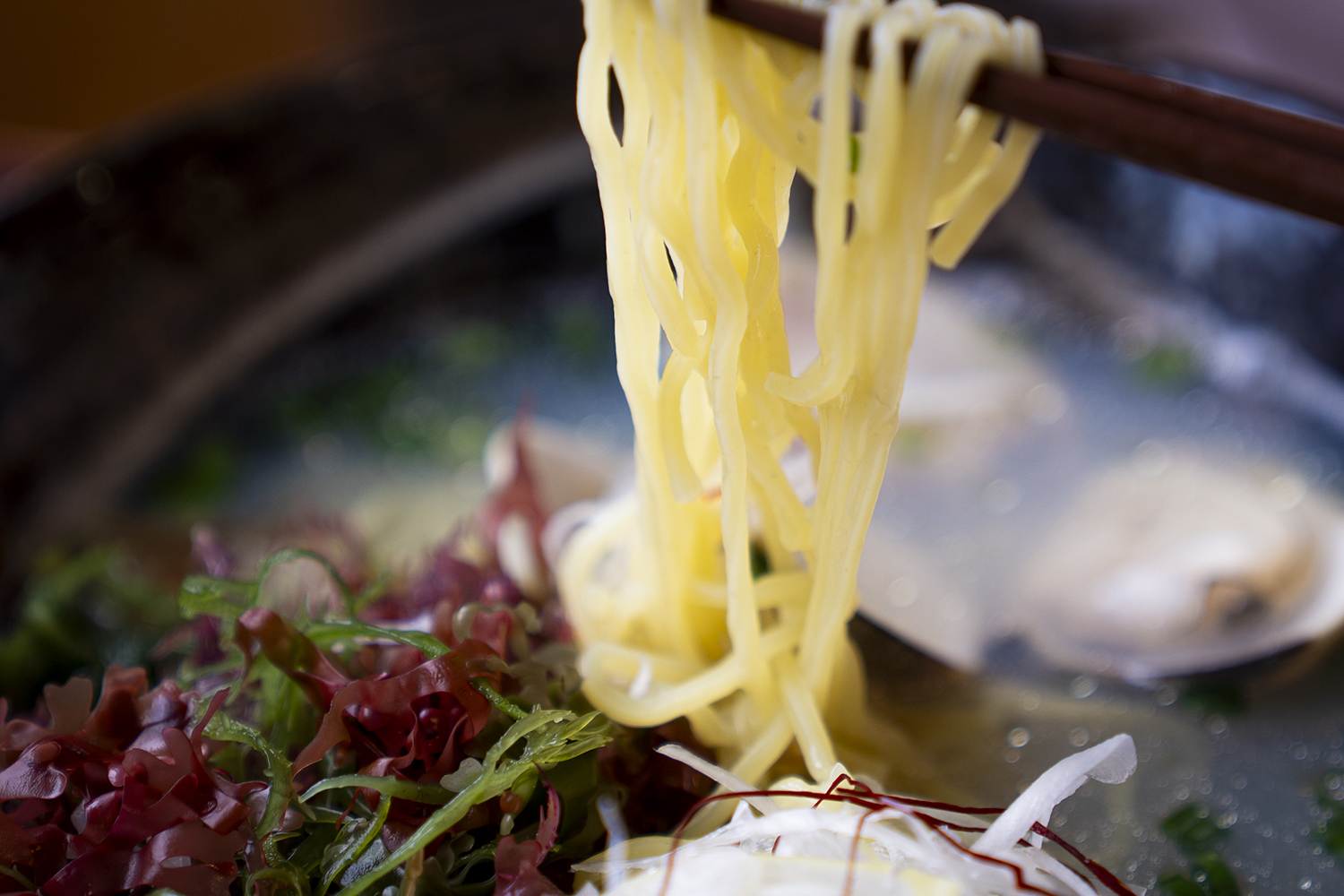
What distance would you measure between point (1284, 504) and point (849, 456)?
2.73ft

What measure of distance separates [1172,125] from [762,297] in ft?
0.98

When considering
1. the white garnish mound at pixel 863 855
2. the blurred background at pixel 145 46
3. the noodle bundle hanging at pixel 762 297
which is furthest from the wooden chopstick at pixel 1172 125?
the blurred background at pixel 145 46

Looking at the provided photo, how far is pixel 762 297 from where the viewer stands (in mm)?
743

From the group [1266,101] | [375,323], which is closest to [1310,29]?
Result: [1266,101]

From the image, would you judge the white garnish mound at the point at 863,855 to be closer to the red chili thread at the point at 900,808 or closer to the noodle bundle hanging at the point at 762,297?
the red chili thread at the point at 900,808

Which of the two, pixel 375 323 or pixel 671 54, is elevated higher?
pixel 671 54

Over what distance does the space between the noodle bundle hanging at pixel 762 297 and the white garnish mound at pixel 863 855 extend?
0.43 feet

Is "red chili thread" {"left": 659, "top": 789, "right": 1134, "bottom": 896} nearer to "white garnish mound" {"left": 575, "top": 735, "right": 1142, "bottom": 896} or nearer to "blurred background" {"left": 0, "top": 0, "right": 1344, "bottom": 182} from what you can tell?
"white garnish mound" {"left": 575, "top": 735, "right": 1142, "bottom": 896}

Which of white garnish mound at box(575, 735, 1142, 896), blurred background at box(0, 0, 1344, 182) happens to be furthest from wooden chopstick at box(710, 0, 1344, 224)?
blurred background at box(0, 0, 1344, 182)

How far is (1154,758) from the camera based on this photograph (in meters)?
0.95

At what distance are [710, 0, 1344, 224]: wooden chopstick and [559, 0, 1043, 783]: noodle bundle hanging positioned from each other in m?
0.02

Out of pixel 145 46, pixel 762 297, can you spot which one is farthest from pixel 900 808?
pixel 145 46

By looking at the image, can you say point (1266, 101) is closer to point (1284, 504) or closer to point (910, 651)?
point (1284, 504)

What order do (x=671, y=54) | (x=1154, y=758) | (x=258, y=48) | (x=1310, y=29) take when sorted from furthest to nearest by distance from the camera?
(x=258, y=48) → (x=1310, y=29) → (x=1154, y=758) → (x=671, y=54)
